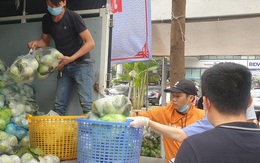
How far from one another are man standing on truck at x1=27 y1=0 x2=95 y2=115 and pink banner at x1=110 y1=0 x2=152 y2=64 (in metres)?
1.37

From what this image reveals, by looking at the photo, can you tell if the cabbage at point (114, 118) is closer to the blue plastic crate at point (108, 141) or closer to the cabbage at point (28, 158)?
the blue plastic crate at point (108, 141)

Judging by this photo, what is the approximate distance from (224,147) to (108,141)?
38.9 inches

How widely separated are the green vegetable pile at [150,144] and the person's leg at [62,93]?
9.13 feet

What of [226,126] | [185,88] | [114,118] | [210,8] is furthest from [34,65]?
[210,8]

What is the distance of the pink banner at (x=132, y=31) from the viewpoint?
176 inches

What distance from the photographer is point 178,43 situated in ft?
15.9

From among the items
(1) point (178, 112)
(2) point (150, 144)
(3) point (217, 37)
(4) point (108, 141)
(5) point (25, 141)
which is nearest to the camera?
(4) point (108, 141)

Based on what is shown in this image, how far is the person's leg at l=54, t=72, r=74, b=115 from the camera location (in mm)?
3252

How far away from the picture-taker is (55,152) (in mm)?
2709

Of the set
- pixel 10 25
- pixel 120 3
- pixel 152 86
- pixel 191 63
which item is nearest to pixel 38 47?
pixel 10 25

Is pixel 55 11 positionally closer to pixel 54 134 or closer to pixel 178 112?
pixel 54 134

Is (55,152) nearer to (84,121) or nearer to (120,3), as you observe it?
(84,121)

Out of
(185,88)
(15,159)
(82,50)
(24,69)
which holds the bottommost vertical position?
(15,159)

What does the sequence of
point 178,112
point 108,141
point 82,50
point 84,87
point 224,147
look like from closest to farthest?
point 224,147 < point 108,141 < point 82,50 < point 84,87 < point 178,112
